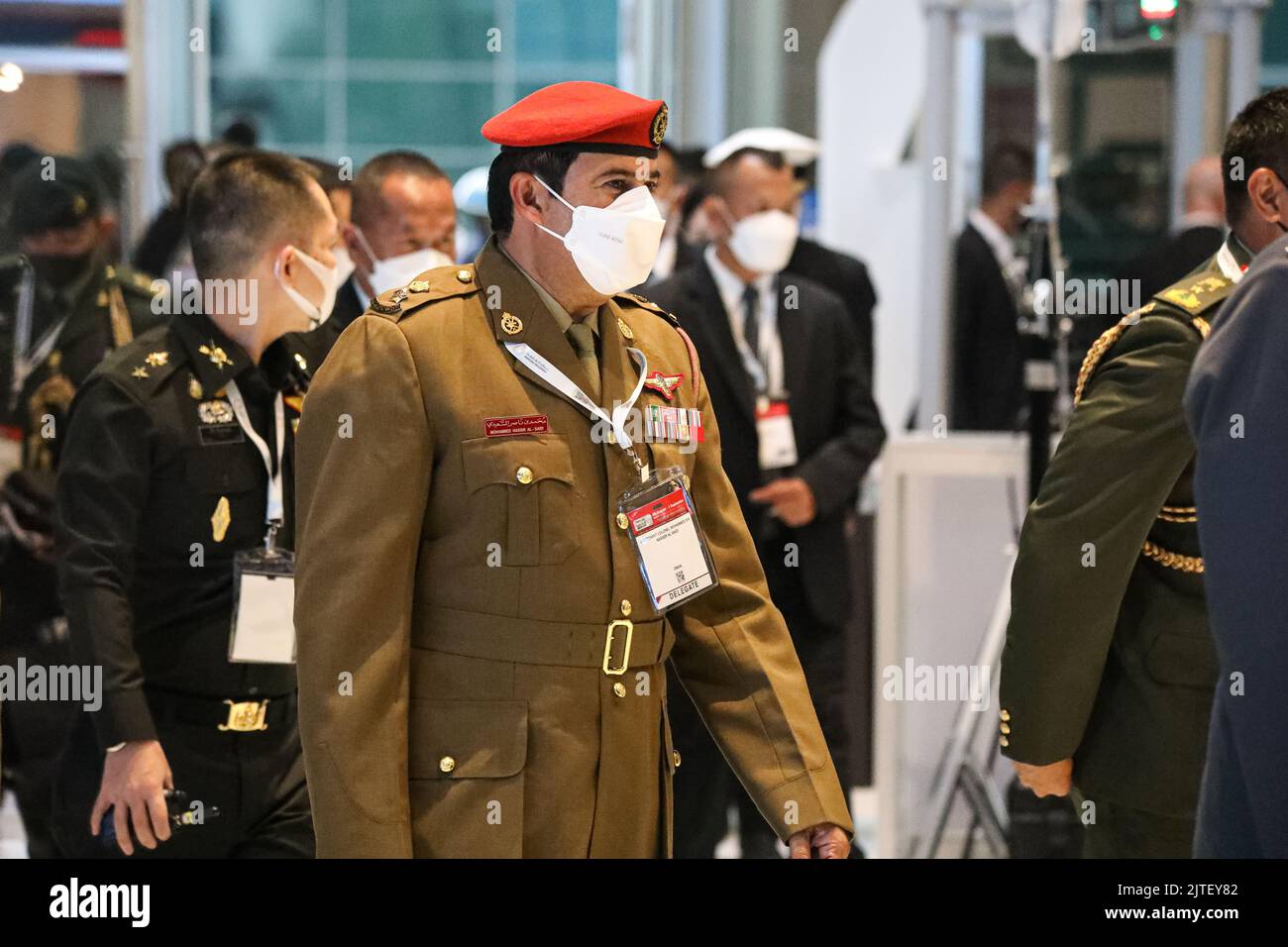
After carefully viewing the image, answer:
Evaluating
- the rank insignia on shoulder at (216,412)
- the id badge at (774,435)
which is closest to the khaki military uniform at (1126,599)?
the rank insignia on shoulder at (216,412)

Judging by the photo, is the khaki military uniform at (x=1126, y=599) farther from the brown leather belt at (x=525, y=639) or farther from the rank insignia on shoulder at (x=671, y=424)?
the brown leather belt at (x=525, y=639)

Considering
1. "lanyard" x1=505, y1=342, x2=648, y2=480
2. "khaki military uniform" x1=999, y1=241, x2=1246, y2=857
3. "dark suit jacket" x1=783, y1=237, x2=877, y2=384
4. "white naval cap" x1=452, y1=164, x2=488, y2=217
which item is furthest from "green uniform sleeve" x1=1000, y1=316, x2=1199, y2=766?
"white naval cap" x1=452, y1=164, x2=488, y2=217

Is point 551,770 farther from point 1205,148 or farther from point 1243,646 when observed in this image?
point 1205,148

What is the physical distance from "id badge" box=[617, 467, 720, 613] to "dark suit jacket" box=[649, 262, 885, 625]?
6.42 feet

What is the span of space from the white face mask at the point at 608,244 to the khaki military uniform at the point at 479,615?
8 cm

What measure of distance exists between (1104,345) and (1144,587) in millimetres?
358

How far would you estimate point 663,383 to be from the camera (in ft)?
7.64

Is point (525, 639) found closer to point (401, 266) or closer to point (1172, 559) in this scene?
point (1172, 559)

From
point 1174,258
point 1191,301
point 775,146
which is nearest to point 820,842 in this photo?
point 1191,301

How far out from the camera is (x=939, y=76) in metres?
4.97

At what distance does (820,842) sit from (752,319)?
228 centimetres

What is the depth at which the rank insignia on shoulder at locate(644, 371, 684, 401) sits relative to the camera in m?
2.31
